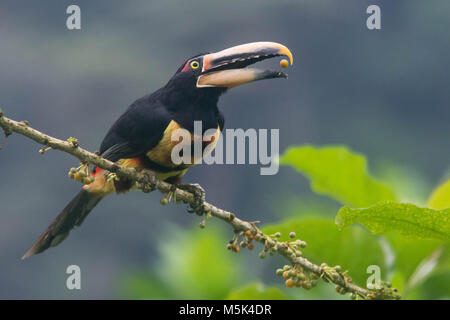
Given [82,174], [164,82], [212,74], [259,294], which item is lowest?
[259,294]

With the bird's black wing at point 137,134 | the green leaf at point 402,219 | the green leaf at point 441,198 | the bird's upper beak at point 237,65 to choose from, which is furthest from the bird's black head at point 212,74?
the green leaf at point 402,219

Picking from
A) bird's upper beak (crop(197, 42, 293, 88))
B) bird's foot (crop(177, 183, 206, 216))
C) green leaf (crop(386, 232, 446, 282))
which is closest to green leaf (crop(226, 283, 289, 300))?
bird's foot (crop(177, 183, 206, 216))

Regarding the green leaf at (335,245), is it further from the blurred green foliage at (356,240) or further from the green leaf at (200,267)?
the green leaf at (200,267)

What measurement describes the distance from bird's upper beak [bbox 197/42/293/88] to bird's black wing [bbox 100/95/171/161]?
0.81 ft

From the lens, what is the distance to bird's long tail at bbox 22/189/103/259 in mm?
2828

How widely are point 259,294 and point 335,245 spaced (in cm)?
31

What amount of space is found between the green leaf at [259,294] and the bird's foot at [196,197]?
1.04 ft

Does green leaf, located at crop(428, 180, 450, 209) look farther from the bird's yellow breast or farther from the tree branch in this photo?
the bird's yellow breast

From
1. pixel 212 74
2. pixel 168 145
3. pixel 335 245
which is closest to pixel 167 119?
pixel 168 145

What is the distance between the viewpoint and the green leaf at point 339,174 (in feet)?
7.82

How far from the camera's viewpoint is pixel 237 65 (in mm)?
2826

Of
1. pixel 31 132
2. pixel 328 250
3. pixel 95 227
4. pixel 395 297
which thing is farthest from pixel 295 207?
pixel 95 227

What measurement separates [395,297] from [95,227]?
57.4 ft

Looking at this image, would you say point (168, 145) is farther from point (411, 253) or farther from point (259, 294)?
point (411, 253)
